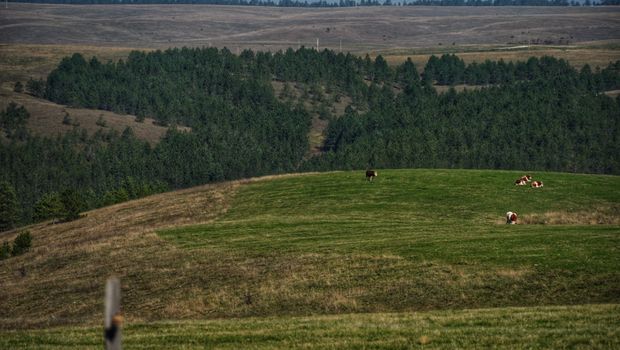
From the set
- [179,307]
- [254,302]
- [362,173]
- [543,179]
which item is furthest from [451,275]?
[362,173]

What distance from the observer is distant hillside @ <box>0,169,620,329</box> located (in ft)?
113

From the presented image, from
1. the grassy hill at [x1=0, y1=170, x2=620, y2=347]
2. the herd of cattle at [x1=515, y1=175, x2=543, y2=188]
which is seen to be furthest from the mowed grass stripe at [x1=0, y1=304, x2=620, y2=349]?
the herd of cattle at [x1=515, y1=175, x2=543, y2=188]

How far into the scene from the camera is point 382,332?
82.6 feet

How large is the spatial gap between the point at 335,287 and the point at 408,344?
1364cm

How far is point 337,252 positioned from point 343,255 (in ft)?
3.81

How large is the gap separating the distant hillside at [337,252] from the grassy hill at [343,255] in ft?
0.39

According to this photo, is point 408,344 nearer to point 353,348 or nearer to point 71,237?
point 353,348

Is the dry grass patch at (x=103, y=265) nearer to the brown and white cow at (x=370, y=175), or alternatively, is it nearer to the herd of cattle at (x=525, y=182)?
the brown and white cow at (x=370, y=175)

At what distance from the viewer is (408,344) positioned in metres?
23.2

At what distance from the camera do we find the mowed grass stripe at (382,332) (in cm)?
2322

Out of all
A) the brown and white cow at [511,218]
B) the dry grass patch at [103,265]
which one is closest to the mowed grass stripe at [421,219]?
the brown and white cow at [511,218]

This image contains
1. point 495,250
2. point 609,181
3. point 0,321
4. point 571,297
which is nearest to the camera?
point 571,297

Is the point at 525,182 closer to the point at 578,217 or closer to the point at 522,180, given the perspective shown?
the point at 522,180

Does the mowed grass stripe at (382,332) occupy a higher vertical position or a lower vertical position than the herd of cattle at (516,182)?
higher
